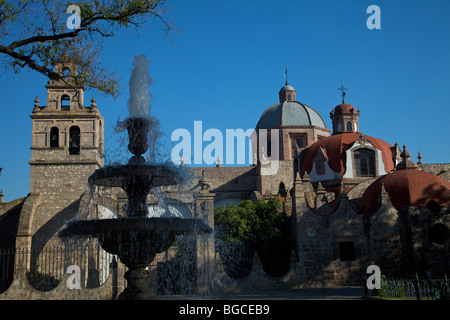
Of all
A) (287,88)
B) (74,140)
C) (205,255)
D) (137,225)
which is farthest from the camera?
(287,88)

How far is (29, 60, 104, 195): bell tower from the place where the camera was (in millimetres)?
24281

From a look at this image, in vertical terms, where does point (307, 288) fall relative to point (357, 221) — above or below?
below

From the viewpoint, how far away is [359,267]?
18.9m

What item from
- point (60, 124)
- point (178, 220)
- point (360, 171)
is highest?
point (60, 124)

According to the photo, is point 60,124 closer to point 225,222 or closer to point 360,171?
point 225,222

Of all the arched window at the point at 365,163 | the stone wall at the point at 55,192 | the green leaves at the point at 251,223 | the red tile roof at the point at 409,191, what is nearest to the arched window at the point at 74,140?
the stone wall at the point at 55,192

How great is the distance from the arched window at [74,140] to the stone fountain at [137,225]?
17441 mm

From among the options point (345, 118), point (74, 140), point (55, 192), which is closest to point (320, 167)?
point (345, 118)

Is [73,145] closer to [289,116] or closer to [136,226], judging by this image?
[289,116]

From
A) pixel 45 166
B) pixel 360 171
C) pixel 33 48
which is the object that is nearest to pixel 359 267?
Result: pixel 360 171

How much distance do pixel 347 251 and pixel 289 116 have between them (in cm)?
2025

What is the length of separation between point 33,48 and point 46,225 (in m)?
15.3

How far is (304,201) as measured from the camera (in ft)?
64.2

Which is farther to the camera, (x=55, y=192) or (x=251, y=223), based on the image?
(x=55, y=192)
